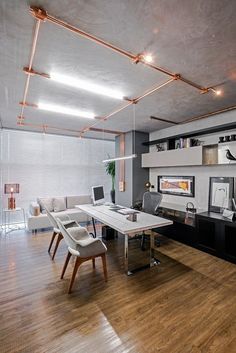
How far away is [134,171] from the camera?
5375 mm

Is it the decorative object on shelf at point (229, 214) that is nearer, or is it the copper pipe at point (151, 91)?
the copper pipe at point (151, 91)

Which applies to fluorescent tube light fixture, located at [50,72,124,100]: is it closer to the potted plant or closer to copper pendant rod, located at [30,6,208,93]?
copper pendant rod, located at [30,6,208,93]

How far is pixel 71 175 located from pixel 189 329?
17.0ft

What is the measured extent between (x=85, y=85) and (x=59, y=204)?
3662mm

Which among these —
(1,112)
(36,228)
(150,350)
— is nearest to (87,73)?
(1,112)

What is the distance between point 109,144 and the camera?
7.17m

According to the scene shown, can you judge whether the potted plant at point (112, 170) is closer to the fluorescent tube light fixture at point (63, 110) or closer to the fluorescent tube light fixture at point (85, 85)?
the fluorescent tube light fixture at point (63, 110)

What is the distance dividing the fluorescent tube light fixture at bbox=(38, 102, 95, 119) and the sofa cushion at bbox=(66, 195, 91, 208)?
2.72 meters

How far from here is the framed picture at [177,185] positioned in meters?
4.42

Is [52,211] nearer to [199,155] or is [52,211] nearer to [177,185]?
[177,185]

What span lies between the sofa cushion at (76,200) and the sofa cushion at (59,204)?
0.24 meters

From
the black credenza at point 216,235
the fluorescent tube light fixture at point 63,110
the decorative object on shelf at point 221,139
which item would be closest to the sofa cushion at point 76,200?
the fluorescent tube light fixture at point 63,110

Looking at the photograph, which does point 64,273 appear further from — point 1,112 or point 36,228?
point 1,112

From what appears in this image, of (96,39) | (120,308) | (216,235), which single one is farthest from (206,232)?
(96,39)
